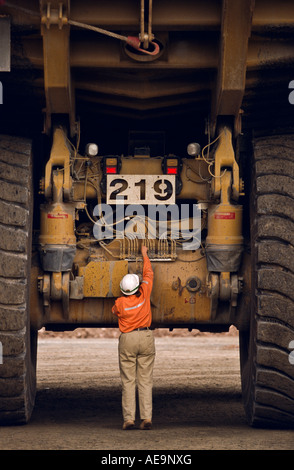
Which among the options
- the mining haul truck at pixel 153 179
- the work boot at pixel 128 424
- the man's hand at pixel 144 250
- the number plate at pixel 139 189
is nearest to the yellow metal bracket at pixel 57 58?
the mining haul truck at pixel 153 179

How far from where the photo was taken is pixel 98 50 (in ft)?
25.9

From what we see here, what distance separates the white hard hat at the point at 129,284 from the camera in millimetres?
8094

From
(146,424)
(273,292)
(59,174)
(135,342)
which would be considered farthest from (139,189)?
(146,424)

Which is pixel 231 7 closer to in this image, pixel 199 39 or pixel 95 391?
pixel 199 39

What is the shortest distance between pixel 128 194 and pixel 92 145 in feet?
1.64

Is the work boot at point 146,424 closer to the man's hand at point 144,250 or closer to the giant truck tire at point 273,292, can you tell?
the giant truck tire at point 273,292

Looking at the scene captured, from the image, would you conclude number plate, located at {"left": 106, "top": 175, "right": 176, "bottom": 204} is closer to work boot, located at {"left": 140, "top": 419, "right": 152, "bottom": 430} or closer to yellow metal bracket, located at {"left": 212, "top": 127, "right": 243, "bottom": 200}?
yellow metal bracket, located at {"left": 212, "top": 127, "right": 243, "bottom": 200}

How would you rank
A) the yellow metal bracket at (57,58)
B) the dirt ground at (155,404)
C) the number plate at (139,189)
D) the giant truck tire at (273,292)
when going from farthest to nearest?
the number plate at (139,189) → the giant truck tire at (273,292) → the yellow metal bracket at (57,58) → the dirt ground at (155,404)

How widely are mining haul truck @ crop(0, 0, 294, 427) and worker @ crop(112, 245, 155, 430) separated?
12cm

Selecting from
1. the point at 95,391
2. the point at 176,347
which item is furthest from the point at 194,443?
the point at 176,347

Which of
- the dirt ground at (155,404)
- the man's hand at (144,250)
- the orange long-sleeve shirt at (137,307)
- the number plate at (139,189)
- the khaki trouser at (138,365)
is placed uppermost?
the number plate at (139,189)

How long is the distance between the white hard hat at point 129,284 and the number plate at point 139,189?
0.64m

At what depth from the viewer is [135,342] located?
8461mm

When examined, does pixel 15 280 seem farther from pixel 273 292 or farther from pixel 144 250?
pixel 273 292
